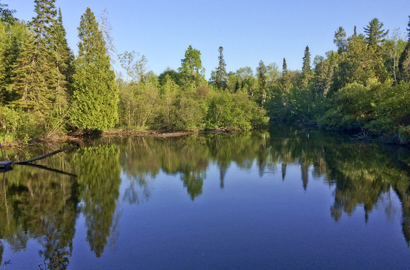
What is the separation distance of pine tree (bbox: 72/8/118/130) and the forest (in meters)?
0.11

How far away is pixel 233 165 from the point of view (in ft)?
64.5

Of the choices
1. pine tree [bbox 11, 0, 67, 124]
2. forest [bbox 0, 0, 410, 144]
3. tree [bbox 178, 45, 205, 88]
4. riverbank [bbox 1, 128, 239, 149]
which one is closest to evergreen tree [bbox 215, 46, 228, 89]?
tree [bbox 178, 45, 205, 88]

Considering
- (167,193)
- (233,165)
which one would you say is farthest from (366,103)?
(167,193)

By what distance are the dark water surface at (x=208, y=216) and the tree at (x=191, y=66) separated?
4852cm

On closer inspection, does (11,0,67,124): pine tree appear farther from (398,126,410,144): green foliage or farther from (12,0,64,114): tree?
(398,126,410,144): green foliage

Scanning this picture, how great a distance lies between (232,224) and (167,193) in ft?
15.0

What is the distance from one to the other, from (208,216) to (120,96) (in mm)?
34176

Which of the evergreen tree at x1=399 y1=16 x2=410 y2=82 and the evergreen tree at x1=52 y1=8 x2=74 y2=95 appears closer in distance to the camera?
the evergreen tree at x1=52 y1=8 x2=74 y2=95

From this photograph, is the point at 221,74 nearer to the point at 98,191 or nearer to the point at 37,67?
the point at 37,67

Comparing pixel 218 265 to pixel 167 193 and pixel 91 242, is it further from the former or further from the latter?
pixel 167 193

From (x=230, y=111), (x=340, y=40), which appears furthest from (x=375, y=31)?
(x=230, y=111)

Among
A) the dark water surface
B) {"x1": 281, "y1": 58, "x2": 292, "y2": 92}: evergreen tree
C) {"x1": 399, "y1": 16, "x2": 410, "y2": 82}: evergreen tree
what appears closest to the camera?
the dark water surface

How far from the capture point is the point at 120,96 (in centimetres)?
4134

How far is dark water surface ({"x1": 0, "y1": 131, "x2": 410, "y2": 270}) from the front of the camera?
25.5ft
